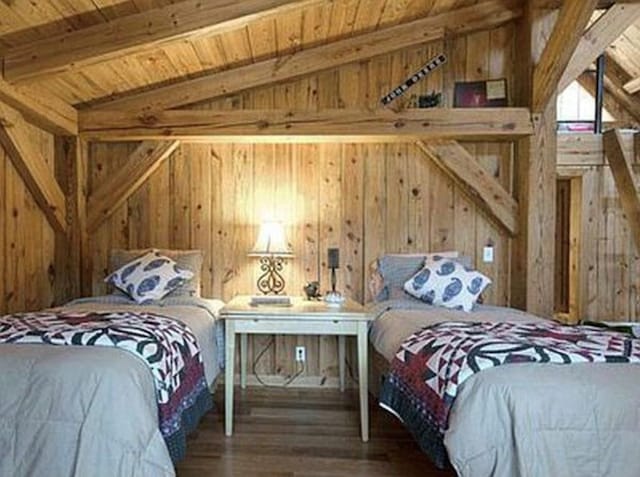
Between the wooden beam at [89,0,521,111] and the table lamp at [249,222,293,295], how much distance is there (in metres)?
1.06

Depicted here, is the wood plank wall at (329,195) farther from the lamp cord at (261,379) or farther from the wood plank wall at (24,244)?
the wood plank wall at (24,244)

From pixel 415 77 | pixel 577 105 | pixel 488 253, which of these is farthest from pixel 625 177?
pixel 577 105

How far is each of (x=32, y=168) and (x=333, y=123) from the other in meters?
2.01

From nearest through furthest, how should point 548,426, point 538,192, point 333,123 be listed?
1. point 548,426
2. point 333,123
3. point 538,192

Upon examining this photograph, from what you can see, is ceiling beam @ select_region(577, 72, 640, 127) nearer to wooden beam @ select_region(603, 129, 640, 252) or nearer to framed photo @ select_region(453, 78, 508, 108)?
wooden beam @ select_region(603, 129, 640, 252)

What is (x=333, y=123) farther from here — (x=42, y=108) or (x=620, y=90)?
(x=620, y=90)

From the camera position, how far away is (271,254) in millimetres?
3768

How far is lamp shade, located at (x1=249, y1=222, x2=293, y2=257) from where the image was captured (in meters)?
3.75

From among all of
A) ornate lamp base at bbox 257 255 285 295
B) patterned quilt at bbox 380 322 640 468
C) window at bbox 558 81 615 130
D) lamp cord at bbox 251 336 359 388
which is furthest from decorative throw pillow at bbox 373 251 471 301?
window at bbox 558 81 615 130

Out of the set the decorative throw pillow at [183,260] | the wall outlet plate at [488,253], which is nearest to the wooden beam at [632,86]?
the wall outlet plate at [488,253]

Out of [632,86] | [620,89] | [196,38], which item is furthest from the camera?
[620,89]

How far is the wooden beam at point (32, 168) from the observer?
10.7ft

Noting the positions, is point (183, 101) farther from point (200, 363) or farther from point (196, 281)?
point (200, 363)

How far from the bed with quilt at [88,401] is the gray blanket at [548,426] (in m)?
1.15
